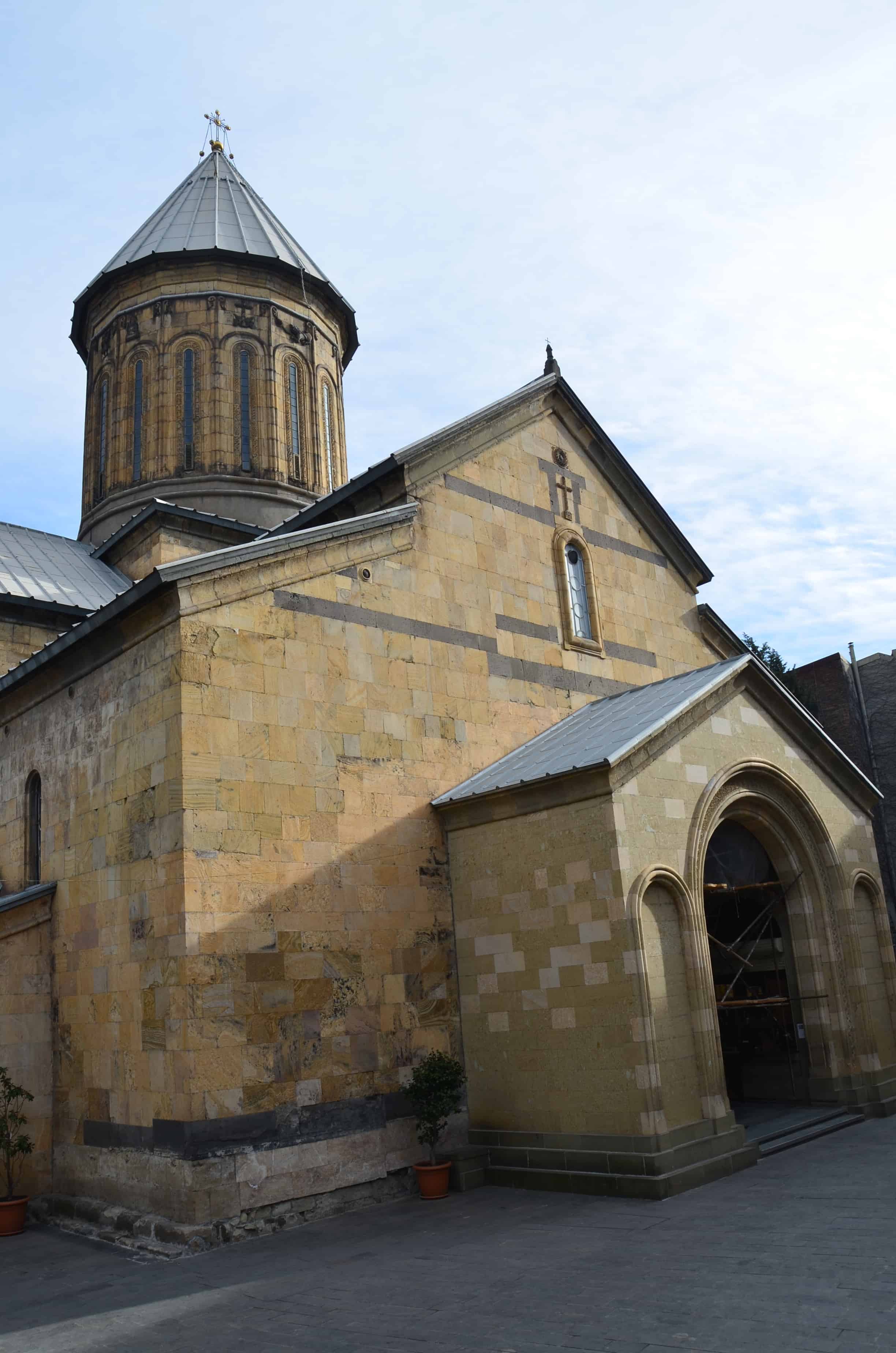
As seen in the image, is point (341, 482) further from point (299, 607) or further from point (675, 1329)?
point (675, 1329)

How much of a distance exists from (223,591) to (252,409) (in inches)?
382

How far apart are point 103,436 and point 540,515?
31.5ft

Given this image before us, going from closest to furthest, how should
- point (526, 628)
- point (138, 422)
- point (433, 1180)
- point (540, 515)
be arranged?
point (433, 1180) < point (526, 628) < point (540, 515) < point (138, 422)

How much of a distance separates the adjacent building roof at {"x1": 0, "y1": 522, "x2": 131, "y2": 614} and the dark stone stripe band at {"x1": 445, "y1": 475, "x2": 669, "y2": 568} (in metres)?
5.46

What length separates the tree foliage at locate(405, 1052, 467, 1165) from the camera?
9055 mm

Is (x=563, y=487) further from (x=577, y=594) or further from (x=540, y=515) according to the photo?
(x=577, y=594)

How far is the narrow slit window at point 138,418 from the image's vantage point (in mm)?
18016

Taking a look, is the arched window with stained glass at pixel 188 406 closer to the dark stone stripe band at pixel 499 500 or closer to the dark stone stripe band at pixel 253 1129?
the dark stone stripe band at pixel 499 500

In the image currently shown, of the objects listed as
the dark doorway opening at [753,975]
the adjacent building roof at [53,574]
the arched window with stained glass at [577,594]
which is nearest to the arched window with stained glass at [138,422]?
the adjacent building roof at [53,574]

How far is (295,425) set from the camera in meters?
18.5

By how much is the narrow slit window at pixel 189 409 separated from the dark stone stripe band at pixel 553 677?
27.1 feet

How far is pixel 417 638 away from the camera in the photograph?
35.7 ft

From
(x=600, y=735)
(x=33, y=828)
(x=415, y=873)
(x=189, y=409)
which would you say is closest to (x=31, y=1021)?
(x=33, y=828)

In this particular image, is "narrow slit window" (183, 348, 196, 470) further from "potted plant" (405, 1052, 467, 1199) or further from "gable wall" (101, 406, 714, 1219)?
"potted plant" (405, 1052, 467, 1199)
